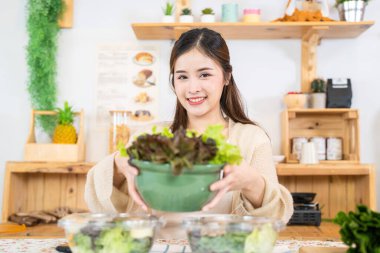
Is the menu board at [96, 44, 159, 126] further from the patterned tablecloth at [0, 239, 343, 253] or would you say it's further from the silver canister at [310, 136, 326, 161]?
the patterned tablecloth at [0, 239, 343, 253]

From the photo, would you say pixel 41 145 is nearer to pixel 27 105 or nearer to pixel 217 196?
pixel 27 105

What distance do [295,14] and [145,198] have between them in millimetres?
2131

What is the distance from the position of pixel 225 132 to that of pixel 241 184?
66cm

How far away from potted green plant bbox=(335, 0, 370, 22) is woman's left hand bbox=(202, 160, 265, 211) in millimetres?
1815

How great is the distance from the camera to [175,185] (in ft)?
3.17

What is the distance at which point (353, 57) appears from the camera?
305 cm

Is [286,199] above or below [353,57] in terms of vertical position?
below

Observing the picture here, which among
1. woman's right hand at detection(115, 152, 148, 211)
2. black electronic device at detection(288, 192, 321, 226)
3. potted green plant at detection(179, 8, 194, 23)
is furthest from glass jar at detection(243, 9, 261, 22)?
woman's right hand at detection(115, 152, 148, 211)

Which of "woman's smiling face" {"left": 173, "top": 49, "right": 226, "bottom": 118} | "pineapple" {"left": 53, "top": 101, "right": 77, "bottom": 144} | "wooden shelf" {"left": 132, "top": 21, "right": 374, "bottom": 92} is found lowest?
"pineapple" {"left": 53, "top": 101, "right": 77, "bottom": 144}

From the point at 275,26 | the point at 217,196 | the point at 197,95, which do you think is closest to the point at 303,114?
the point at 275,26

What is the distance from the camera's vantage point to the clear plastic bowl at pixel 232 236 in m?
0.93

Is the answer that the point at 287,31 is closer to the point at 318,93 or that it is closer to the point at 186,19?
the point at 318,93

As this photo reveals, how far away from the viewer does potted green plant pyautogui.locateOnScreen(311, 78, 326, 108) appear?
114 inches

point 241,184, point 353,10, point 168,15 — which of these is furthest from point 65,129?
point 241,184
